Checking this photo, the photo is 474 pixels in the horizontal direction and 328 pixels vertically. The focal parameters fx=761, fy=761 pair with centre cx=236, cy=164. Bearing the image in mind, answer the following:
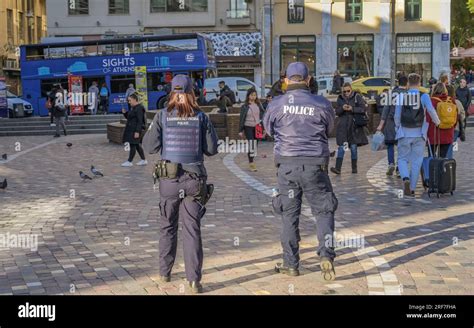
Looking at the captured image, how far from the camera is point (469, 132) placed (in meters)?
24.0

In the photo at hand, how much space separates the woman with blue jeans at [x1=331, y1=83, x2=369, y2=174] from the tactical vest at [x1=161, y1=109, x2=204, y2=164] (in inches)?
305

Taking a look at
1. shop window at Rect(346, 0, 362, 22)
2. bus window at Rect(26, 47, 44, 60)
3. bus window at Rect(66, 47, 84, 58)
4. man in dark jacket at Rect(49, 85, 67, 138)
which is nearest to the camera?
man in dark jacket at Rect(49, 85, 67, 138)

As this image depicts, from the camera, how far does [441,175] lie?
36.8 feet

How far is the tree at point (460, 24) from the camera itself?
179 feet

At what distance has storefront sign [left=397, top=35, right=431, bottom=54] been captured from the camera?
152ft

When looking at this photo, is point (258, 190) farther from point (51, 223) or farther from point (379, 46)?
point (379, 46)

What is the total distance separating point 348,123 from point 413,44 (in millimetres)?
34074

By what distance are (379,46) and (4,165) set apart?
32885mm

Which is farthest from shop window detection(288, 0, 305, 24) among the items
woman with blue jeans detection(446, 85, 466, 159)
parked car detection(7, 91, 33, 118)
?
woman with blue jeans detection(446, 85, 466, 159)

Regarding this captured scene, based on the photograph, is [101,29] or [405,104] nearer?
[405,104]

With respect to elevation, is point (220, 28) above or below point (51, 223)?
above

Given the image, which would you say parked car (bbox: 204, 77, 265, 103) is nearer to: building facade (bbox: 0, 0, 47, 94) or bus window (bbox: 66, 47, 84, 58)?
bus window (bbox: 66, 47, 84, 58)
